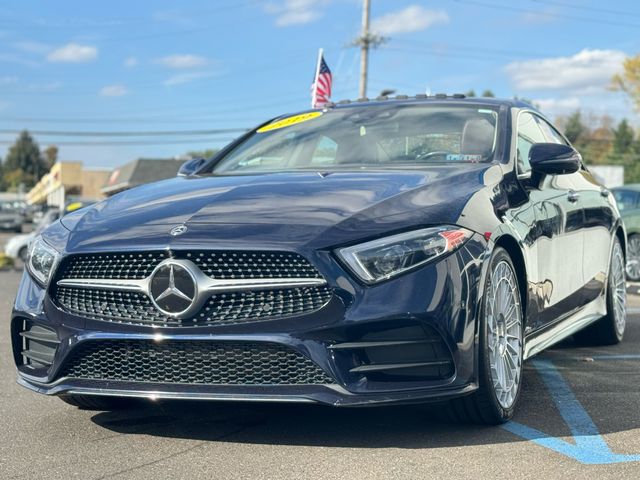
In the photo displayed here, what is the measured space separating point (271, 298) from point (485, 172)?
4.48 feet

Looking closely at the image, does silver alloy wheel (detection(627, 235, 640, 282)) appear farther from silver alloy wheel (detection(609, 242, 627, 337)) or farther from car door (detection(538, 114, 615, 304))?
car door (detection(538, 114, 615, 304))

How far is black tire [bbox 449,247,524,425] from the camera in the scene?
12.7ft

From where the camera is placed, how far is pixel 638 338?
278 inches

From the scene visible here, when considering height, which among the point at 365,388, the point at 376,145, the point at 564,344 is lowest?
the point at 564,344

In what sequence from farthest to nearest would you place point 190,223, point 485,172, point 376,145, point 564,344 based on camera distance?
point 564,344 → point 376,145 → point 485,172 → point 190,223

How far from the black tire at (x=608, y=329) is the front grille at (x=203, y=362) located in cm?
351

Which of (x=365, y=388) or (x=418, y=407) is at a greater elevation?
(x=365, y=388)

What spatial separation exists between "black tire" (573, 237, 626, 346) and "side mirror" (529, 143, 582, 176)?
1.86 m

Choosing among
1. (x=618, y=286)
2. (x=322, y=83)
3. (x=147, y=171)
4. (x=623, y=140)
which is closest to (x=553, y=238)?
(x=618, y=286)

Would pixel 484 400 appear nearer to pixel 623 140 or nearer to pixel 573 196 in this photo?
pixel 573 196

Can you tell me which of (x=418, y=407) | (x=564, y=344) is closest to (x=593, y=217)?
(x=564, y=344)

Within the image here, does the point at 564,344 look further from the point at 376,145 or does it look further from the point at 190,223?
the point at 190,223

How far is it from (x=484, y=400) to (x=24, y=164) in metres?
170

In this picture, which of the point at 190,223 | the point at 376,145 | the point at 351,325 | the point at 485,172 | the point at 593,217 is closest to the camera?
the point at 351,325
